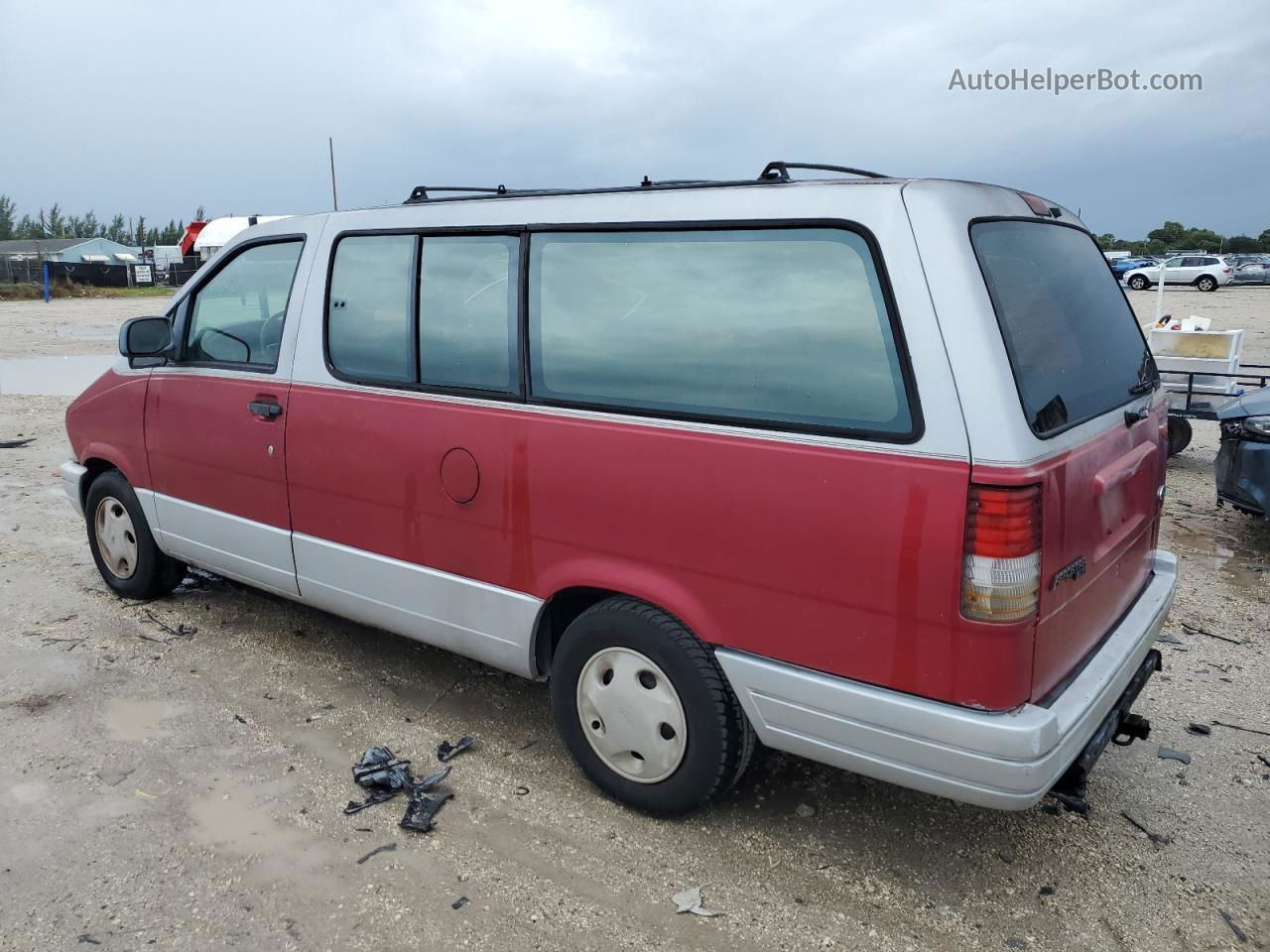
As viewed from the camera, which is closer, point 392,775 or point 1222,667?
point 392,775

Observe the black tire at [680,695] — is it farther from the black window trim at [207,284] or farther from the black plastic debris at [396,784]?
the black window trim at [207,284]

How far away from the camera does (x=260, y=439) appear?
164 inches

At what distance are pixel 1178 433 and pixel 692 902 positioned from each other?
764 cm

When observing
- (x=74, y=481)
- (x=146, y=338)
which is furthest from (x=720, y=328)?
(x=74, y=481)

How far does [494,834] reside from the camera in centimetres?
322

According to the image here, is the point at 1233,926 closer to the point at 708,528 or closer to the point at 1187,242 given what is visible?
the point at 708,528

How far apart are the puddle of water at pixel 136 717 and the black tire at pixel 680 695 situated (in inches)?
69.5

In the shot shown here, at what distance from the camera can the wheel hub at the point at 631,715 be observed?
3.12 meters

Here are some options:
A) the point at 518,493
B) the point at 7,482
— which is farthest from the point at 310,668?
the point at 7,482

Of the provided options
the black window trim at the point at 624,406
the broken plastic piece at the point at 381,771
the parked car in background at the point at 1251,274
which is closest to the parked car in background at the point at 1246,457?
the black window trim at the point at 624,406

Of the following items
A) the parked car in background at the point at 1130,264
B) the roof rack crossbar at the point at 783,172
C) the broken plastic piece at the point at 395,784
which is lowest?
the broken plastic piece at the point at 395,784

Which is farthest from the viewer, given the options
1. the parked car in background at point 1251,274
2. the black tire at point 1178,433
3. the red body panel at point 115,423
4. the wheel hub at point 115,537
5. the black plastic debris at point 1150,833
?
the parked car in background at point 1251,274

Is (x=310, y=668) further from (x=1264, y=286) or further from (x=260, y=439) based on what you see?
(x=1264, y=286)

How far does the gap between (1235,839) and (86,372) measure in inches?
640
